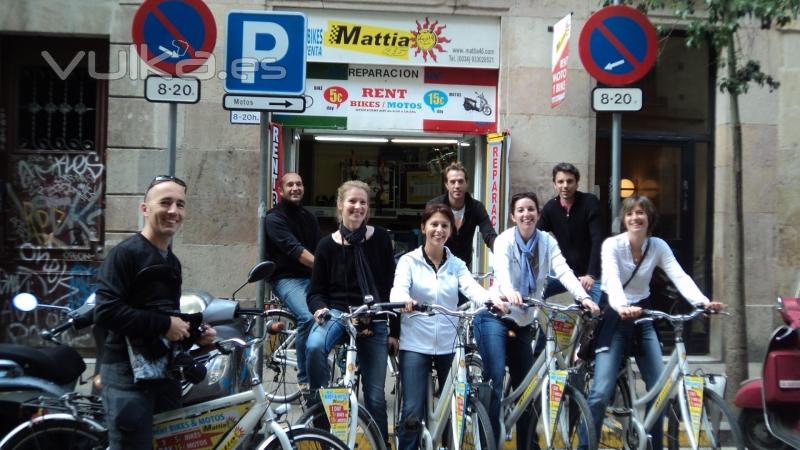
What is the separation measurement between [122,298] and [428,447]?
2.18 meters

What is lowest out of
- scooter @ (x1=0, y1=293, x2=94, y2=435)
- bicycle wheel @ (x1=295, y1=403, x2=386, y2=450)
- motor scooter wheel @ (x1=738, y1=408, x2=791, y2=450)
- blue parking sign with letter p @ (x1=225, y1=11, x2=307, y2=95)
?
motor scooter wheel @ (x1=738, y1=408, x2=791, y2=450)

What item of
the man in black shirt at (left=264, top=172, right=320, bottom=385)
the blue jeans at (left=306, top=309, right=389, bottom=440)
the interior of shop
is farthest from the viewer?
the interior of shop

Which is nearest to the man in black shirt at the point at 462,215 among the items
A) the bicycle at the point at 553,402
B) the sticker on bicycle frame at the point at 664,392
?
the bicycle at the point at 553,402

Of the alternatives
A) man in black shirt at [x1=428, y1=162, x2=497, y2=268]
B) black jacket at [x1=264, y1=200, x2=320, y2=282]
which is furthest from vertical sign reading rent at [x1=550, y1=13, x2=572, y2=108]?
black jacket at [x1=264, y1=200, x2=320, y2=282]

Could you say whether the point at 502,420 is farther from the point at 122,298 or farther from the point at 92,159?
the point at 92,159

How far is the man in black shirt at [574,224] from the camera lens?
7172mm

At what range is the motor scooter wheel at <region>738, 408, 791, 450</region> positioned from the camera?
634 centimetres

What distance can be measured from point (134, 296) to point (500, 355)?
2.59 m

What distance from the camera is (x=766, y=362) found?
6.16 metres

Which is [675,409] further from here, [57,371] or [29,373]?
[29,373]

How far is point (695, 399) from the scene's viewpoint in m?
5.28

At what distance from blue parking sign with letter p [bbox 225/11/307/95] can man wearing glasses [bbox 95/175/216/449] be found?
7.75ft

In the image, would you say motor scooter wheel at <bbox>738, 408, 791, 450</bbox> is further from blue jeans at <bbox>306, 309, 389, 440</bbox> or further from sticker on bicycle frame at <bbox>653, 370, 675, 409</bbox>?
blue jeans at <bbox>306, 309, 389, 440</bbox>

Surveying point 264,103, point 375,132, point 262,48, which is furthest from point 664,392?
point 375,132
